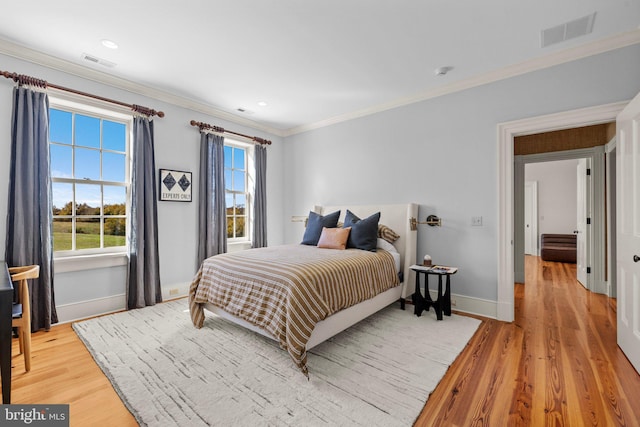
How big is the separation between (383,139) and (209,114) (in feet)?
8.41

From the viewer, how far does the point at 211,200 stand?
4.09 metres

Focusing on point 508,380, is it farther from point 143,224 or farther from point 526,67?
point 143,224

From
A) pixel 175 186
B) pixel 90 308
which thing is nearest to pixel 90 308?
pixel 90 308

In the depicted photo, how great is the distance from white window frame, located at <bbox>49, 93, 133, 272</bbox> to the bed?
1.22 metres

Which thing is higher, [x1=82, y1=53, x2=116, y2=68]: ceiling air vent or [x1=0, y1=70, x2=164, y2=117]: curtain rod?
[x1=82, y1=53, x2=116, y2=68]: ceiling air vent

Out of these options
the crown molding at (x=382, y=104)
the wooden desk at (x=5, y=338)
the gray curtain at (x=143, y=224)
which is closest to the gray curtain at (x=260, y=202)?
the crown molding at (x=382, y=104)

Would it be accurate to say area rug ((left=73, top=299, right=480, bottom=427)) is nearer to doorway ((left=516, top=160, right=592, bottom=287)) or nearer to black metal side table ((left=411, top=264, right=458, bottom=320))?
black metal side table ((left=411, top=264, right=458, bottom=320))

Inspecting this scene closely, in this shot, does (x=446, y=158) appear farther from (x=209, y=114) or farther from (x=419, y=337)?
(x=209, y=114)

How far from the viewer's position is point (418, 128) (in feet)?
12.1

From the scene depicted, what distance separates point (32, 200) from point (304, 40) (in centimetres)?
295

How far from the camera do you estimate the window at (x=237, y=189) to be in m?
4.65

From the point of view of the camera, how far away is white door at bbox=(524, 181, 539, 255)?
7.80 meters

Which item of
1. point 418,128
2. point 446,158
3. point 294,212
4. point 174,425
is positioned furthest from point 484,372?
point 294,212

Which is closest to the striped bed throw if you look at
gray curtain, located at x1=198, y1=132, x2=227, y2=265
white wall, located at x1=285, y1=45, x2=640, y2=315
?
white wall, located at x1=285, y1=45, x2=640, y2=315
